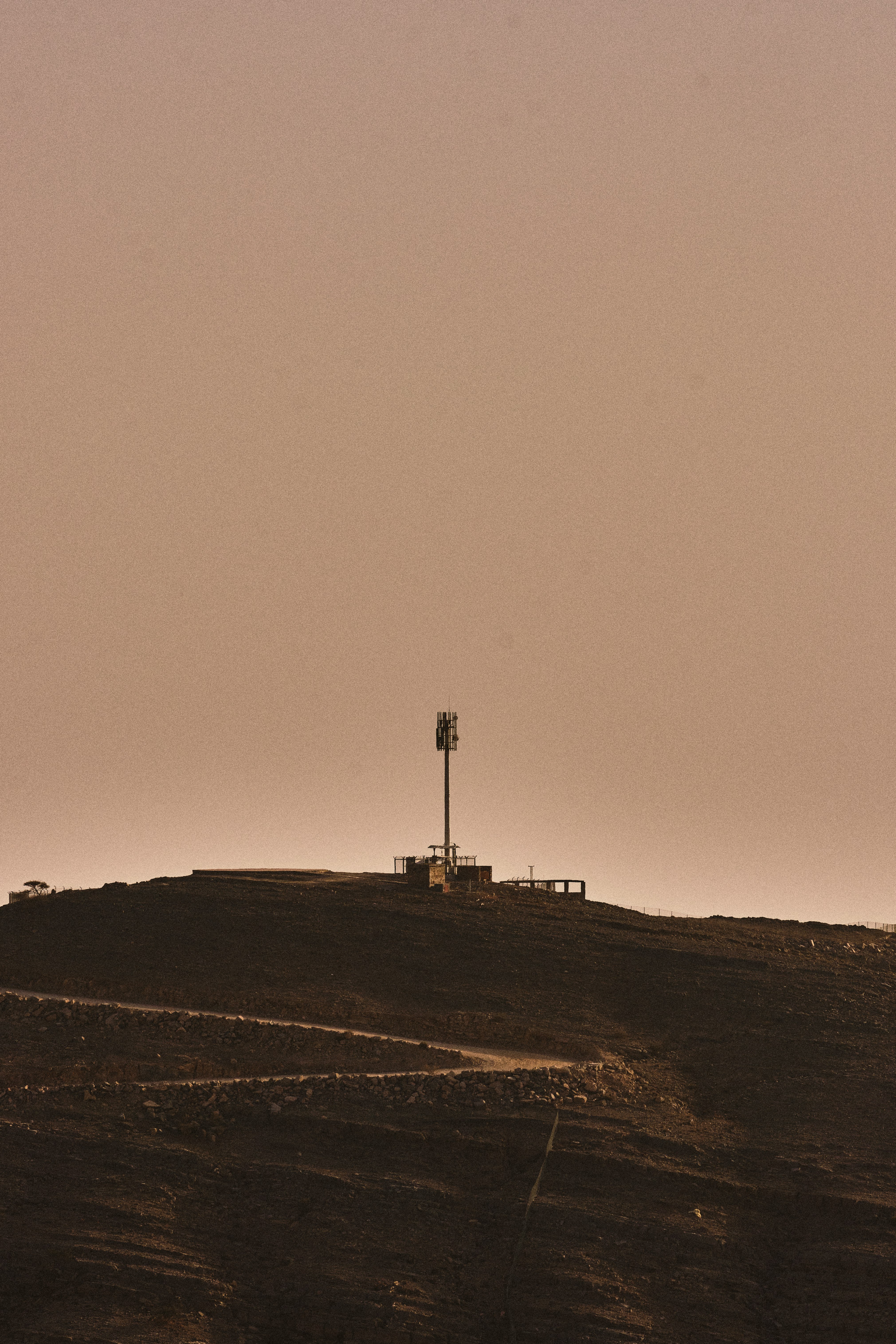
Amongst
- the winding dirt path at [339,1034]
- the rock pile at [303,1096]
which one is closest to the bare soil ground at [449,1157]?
the rock pile at [303,1096]

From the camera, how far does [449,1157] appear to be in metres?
42.1

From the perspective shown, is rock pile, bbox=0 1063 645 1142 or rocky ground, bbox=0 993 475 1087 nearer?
rock pile, bbox=0 1063 645 1142

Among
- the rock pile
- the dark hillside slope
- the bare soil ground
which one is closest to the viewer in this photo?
the bare soil ground

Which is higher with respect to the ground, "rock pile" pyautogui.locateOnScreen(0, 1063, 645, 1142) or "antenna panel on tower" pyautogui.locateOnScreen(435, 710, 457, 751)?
"antenna panel on tower" pyautogui.locateOnScreen(435, 710, 457, 751)

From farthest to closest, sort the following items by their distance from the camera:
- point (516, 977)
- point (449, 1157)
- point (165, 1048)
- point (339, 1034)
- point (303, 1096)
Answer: point (516, 977), point (339, 1034), point (165, 1048), point (303, 1096), point (449, 1157)

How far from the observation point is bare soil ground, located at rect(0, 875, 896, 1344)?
37.7 metres

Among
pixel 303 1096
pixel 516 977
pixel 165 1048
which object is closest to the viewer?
pixel 303 1096

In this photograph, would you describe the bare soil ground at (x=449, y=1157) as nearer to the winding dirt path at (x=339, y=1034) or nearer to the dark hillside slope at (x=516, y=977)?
the dark hillside slope at (x=516, y=977)

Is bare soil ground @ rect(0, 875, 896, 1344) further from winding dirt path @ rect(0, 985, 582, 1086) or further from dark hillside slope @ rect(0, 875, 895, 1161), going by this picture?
winding dirt path @ rect(0, 985, 582, 1086)

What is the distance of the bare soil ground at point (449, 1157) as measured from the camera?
3766 centimetres

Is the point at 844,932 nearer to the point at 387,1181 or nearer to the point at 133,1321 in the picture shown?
the point at 387,1181

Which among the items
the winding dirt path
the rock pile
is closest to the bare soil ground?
the rock pile

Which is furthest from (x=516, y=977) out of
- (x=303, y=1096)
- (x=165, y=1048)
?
(x=165, y=1048)

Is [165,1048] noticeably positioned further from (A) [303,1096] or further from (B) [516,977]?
(B) [516,977]
